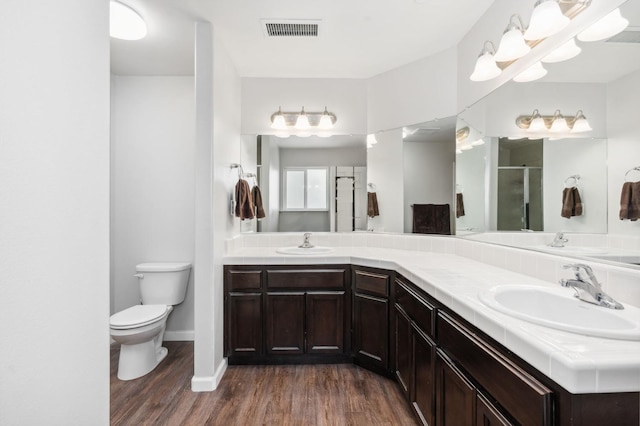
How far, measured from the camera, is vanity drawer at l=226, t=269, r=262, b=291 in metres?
2.33

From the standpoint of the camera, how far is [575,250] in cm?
137

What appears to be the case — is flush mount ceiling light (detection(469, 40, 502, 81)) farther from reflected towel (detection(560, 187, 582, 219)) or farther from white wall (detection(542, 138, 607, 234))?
reflected towel (detection(560, 187, 582, 219))

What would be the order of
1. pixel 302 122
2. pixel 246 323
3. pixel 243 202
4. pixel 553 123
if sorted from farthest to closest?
pixel 302 122
pixel 243 202
pixel 246 323
pixel 553 123

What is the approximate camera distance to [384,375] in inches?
86.7

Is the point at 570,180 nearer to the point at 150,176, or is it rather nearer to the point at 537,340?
the point at 537,340

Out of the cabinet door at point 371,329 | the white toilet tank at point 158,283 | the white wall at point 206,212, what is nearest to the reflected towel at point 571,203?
the cabinet door at point 371,329

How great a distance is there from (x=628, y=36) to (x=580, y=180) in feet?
1.85

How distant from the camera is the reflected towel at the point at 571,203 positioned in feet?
4.46

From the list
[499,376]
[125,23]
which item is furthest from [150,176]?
[499,376]

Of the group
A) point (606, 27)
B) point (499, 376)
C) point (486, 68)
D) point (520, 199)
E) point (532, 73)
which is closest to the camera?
point (499, 376)

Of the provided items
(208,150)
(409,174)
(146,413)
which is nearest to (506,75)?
(409,174)

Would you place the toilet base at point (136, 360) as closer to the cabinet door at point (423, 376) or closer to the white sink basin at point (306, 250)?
the white sink basin at point (306, 250)
